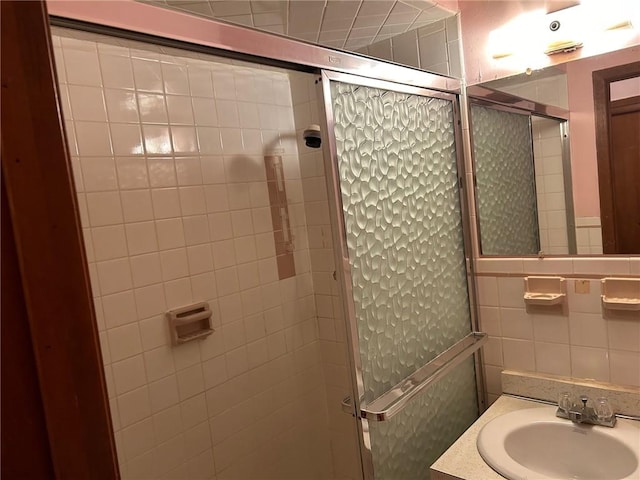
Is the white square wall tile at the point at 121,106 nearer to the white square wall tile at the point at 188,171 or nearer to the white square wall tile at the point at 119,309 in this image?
the white square wall tile at the point at 188,171

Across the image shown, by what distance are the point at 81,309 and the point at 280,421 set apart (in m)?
1.77

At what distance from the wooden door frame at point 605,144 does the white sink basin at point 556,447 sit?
0.58 m

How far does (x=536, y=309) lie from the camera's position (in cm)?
169

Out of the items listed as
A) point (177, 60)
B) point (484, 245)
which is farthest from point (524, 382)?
point (177, 60)

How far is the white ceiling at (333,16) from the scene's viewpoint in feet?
4.05

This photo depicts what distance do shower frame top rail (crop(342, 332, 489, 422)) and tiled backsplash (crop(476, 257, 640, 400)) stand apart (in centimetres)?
11

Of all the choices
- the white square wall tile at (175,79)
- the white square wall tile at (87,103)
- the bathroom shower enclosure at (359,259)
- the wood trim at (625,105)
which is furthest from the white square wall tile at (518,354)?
the white square wall tile at (87,103)

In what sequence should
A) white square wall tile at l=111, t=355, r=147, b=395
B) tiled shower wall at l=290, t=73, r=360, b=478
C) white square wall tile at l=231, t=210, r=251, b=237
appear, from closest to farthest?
white square wall tile at l=111, t=355, r=147, b=395 < white square wall tile at l=231, t=210, r=251, b=237 < tiled shower wall at l=290, t=73, r=360, b=478

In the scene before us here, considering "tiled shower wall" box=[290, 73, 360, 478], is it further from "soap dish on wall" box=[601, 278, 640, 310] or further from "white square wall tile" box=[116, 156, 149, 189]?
"soap dish on wall" box=[601, 278, 640, 310]

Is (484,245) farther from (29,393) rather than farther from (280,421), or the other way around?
(29,393)

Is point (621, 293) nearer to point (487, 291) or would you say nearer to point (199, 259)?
point (487, 291)

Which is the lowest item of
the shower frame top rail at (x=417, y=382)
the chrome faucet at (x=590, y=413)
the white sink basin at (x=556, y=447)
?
the white sink basin at (x=556, y=447)

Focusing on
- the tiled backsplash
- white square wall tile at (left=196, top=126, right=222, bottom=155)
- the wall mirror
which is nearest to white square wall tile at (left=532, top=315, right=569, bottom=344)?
the tiled backsplash

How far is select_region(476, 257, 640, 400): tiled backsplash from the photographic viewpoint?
153 centimetres
